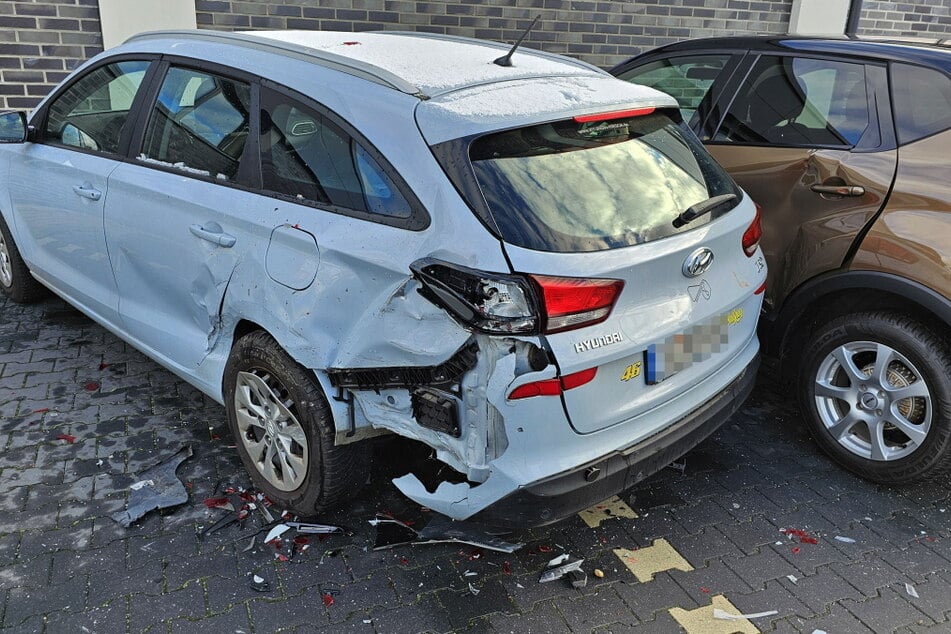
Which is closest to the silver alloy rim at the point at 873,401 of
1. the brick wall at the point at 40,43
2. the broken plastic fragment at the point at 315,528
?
the broken plastic fragment at the point at 315,528

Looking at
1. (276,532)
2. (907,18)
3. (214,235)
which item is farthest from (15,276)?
(907,18)

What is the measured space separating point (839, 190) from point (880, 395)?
96 centimetres

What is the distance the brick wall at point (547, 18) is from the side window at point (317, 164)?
4.66m

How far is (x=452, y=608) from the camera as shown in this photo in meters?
2.68

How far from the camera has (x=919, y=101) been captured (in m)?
3.41

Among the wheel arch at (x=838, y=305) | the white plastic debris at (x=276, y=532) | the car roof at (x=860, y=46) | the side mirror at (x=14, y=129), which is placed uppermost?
the car roof at (x=860, y=46)

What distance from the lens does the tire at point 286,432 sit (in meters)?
2.82

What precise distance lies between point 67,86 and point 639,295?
11.4 feet

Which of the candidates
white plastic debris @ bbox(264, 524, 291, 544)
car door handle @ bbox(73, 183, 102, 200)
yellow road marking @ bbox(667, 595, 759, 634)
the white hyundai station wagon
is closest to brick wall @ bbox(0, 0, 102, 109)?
car door handle @ bbox(73, 183, 102, 200)

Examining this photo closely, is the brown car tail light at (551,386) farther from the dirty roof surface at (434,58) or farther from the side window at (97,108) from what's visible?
the side window at (97,108)

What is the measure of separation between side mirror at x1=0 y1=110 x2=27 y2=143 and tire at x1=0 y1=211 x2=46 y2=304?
0.81 m

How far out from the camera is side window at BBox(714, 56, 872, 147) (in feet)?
11.9

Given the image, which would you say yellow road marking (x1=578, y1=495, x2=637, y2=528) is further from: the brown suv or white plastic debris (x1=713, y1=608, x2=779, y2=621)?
the brown suv

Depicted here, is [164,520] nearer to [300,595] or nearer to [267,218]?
[300,595]
